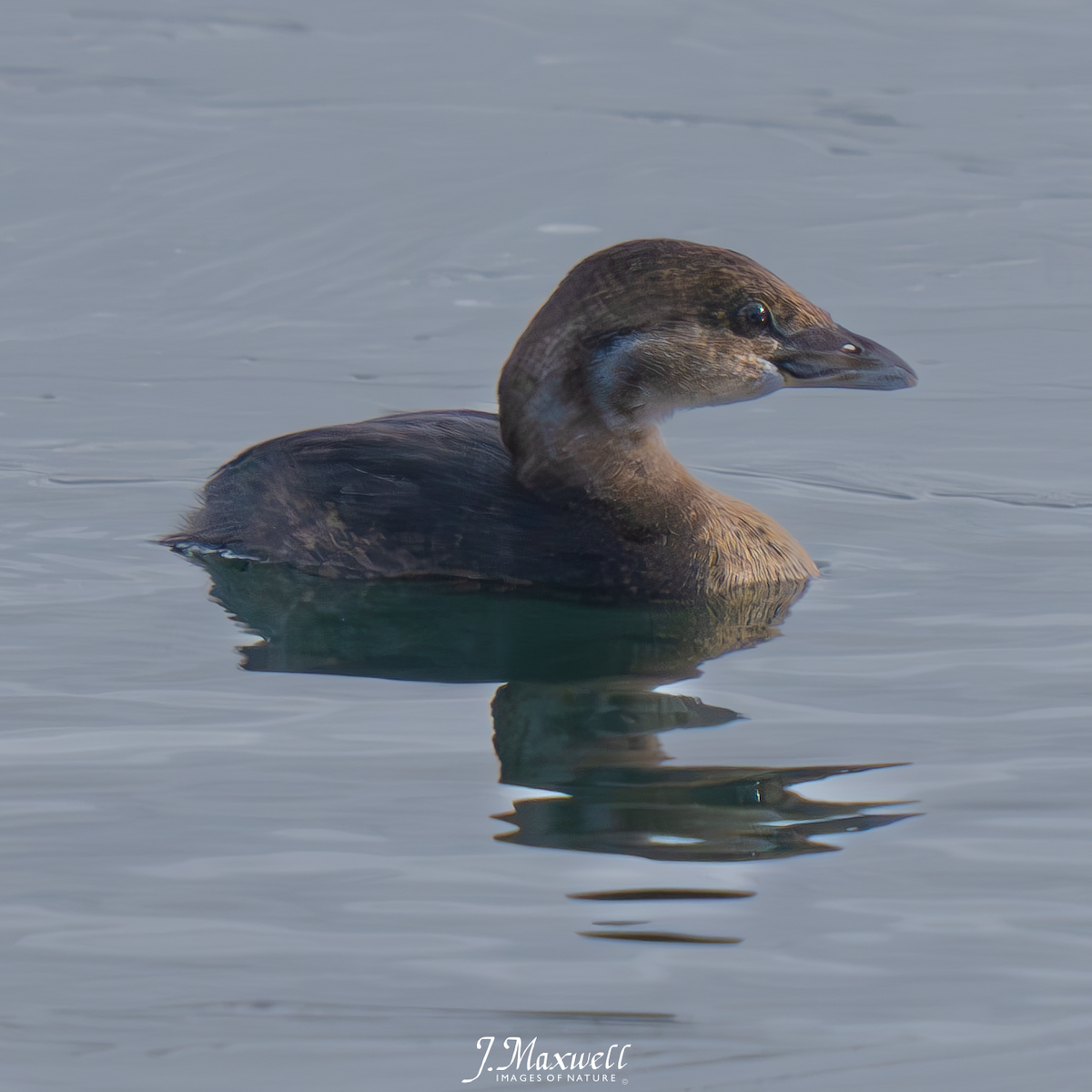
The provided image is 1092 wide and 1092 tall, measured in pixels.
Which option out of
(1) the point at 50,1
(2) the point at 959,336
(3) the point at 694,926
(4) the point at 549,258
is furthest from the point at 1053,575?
(1) the point at 50,1

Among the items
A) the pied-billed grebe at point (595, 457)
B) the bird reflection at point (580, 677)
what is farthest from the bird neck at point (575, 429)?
the bird reflection at point (580, 677)

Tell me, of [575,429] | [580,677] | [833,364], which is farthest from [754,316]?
[580,677]

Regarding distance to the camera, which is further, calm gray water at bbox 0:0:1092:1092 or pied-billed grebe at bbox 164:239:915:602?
pied-billed grebe at bbox 164:239:915:602

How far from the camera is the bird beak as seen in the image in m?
5.79

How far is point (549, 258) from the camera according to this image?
10508mm

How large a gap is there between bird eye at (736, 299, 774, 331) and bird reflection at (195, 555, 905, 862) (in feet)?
2.67

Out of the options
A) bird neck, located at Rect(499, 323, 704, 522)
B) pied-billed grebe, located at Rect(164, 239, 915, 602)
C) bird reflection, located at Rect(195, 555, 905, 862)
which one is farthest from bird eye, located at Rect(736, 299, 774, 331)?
bird reflection, located at Rect(195, 555, 905, 862)

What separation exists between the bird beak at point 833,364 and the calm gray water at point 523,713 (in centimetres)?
67

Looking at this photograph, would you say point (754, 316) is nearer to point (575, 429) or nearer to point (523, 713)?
point (575, 429)

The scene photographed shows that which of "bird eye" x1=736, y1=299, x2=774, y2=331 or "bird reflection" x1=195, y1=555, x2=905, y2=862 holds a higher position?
"bird eye" x1=736, y1=299, x2=774, y2=331

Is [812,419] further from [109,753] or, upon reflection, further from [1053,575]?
[109,753]

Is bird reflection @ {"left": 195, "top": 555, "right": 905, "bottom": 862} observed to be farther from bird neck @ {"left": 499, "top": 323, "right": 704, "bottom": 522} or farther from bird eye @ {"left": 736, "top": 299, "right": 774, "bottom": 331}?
bird eye @ {"left": 736, "top": 299, "right": 774, "bottom": 331}

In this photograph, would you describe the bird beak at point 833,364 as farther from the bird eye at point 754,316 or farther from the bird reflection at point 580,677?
the bird reflection at point 580,677

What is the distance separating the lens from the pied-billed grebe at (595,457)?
570cm
